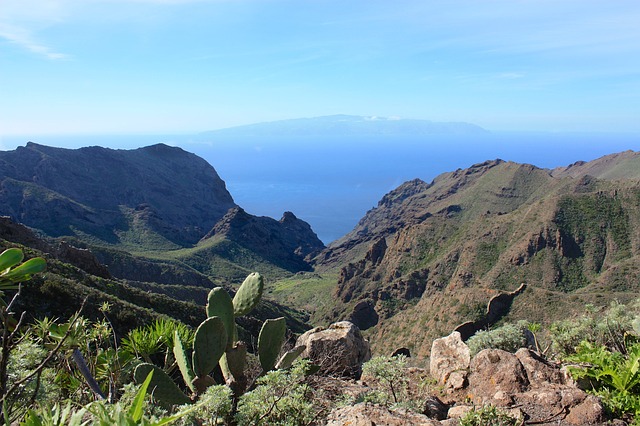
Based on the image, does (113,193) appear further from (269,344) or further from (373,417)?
(373,417)

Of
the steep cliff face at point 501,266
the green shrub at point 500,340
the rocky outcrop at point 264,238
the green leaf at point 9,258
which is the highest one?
the green leaf at point 9,258

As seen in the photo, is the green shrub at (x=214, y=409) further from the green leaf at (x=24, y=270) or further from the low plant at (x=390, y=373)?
the low plant at (x=390, y=373)

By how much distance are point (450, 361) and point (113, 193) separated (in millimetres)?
124911

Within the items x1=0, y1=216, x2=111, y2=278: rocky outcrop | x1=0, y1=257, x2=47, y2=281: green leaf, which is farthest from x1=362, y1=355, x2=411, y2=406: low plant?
x1=0, y1=216, x2=111, y2=278: rocky outcrop

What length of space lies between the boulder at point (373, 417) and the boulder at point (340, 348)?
4.00m

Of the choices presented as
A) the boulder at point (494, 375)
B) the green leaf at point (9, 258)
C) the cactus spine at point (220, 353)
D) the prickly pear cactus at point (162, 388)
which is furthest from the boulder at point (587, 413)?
the green leaf at point (9, 258)

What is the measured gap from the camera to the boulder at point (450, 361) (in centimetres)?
770

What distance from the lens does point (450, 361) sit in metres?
8.41

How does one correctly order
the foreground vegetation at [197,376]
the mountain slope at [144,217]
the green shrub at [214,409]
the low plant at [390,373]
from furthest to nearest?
the mountain slope at [144,217]
the low plant at [390,373]
the green shrub at [214,409]
the foreground vegetation at [197,376]

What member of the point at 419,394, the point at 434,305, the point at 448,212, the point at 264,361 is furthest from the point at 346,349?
the point at 448,212

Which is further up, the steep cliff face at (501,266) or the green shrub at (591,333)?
the green shrub at (591,333)

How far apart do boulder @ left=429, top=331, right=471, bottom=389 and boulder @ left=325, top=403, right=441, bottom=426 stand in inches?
123

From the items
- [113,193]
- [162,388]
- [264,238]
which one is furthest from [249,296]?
[113,193]

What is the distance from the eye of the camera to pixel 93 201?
4500 inches
